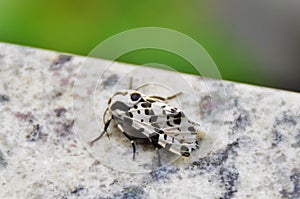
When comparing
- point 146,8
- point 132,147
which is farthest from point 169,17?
point 132,147

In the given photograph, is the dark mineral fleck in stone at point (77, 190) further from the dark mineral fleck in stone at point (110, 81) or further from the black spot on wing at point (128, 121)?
the dark mineral fleck in stone at point (110, 81)

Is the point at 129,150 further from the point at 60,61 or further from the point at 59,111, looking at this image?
the point at 60,61

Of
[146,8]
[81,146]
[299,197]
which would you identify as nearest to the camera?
[299,197]

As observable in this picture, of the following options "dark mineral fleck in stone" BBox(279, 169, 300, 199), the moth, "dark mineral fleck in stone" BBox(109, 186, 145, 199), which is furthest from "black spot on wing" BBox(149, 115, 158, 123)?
"dark mineral fleck in stone" BBox(279, 169, 300, 199)

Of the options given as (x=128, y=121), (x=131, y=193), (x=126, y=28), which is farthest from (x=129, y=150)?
(x=126, y=28)

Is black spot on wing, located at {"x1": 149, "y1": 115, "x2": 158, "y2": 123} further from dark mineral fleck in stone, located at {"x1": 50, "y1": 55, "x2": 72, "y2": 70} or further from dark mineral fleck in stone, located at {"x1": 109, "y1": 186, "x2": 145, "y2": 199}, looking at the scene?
dark mineral fleck in stone, located at {"x1": 50, "y1": 55, "x2": 72, "y2": 70}

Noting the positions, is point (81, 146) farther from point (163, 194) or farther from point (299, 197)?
point (299, 197)
